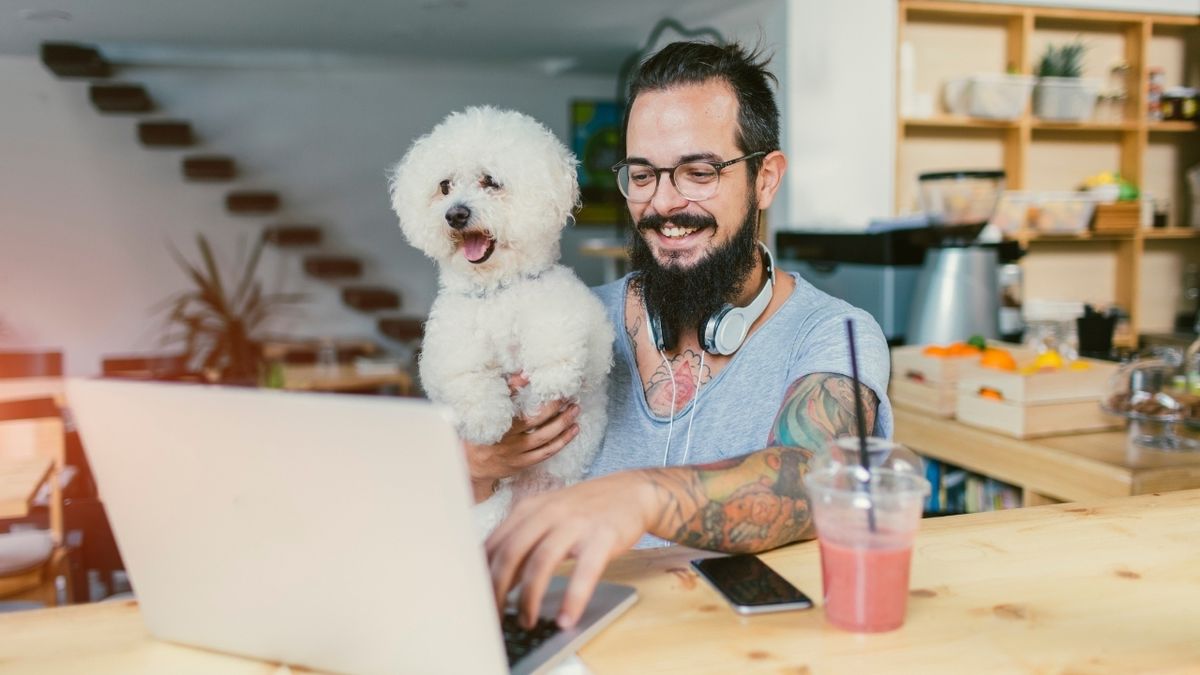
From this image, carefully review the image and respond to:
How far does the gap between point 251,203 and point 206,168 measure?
1.27 ft

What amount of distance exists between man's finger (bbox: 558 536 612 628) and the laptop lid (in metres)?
0.12

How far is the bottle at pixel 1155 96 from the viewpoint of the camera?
171 inches

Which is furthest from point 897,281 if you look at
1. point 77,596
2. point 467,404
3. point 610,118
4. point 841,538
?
point 610,118

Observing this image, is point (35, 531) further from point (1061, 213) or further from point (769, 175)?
point (1061, 213)

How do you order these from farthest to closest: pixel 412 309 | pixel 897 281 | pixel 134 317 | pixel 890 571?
pixel 412 309 < pixel 134 317 < pixel 897 281 < pixel 890 571

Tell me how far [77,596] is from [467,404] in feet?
6.66

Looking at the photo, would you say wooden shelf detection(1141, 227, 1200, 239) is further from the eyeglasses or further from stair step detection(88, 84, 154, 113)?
stair step detection(88, 84, 154, 113)

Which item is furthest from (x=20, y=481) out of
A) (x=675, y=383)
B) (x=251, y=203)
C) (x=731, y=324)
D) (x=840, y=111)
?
(x=251, y=203)

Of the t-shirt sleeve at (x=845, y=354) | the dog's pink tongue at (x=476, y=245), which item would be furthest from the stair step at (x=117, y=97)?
the t-shirt sleeve at (x=845, y=354)

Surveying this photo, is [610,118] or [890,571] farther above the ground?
[610,118]

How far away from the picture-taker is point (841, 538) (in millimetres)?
823

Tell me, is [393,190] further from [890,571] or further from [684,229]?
[890,571]

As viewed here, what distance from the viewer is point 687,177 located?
56.1 inches

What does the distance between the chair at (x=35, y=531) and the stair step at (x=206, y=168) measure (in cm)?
420
